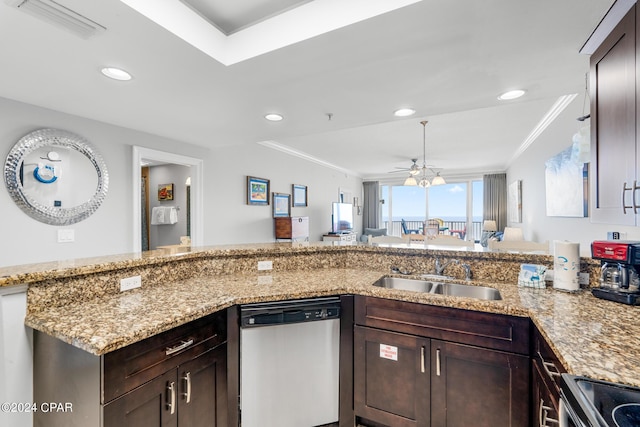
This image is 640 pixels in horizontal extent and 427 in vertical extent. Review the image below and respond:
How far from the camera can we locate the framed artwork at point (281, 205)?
17.1 ft

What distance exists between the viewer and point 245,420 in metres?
1.67

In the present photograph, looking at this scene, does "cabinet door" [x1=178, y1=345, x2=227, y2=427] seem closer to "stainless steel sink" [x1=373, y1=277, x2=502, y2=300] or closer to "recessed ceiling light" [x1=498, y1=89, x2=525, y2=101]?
"stainless steel sink" [x1=373, y1=277, x2=502, y2=300]

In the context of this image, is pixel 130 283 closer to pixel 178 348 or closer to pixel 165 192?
pixel 178 348

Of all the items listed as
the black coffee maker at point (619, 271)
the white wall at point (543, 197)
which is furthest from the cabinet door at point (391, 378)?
the white wall at point (543, 197)

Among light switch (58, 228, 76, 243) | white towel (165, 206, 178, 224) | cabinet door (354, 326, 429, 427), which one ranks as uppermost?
white towel (165, 206, 178, 224)

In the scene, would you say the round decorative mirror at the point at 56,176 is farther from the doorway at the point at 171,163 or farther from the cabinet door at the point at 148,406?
the cabinet door at the point at 148,406

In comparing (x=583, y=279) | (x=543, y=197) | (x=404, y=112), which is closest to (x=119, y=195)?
(x=404, y=112)

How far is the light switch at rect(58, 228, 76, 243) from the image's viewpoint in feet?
8.80

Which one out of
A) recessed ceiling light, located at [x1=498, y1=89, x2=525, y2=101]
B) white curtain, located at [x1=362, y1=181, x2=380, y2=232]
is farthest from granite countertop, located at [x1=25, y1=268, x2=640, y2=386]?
white curtain, located at [x1=362, y1=181, x2=380, y2=232]

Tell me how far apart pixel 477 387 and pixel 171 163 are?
12.7 ft

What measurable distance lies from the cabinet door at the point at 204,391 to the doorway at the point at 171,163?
2262mm

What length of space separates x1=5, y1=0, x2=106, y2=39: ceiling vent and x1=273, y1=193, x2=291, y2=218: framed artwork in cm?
383

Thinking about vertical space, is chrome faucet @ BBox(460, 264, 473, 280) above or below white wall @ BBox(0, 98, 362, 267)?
below

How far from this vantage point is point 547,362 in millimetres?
1192
